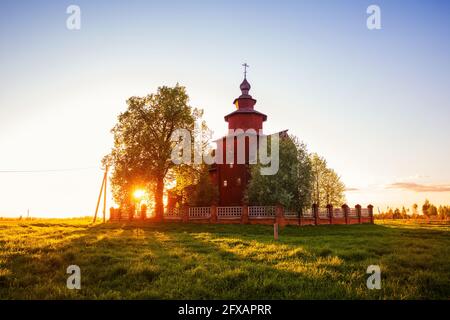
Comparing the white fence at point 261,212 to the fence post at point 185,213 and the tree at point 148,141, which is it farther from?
the tree at point 148,141

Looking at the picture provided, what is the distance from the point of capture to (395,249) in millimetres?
12383

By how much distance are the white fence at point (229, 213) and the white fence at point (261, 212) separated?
1.15 metres

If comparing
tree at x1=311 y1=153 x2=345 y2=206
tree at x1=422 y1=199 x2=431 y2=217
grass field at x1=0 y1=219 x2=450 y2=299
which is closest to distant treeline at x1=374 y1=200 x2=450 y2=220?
tree at x1=422 y1=199 x2=431 y2=217

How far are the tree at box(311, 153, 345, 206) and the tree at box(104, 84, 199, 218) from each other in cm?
2656

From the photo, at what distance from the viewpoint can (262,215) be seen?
2962 cm

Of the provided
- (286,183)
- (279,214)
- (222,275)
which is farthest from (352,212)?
(222,275)

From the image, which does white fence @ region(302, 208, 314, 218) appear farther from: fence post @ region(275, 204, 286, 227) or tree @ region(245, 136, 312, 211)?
fence post @ region(275, 204, 286, 227)

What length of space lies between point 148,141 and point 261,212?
13.7 m

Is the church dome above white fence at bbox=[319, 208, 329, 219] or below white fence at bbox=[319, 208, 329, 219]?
above

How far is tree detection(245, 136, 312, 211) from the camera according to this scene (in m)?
29.7

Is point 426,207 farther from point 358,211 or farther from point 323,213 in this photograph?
point 323,213
